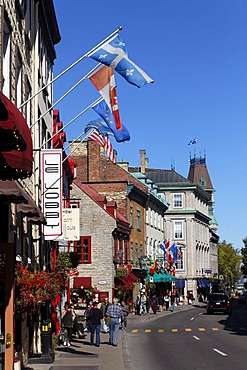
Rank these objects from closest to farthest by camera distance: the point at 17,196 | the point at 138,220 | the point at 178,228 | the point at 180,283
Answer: the point at 17,196 < the point at 138,220 < the point at 180,283 < the point at 178,228

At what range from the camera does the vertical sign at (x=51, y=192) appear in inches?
848

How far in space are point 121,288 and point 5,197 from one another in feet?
123

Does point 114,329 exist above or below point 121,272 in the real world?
below

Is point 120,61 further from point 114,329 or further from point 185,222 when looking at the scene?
point 185,222

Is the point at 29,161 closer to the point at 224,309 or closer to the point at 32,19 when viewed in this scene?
the point at 32,19

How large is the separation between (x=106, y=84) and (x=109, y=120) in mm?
1774

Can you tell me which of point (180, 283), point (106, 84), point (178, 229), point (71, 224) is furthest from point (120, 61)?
point (178, 229)

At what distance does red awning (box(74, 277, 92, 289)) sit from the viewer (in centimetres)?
4870

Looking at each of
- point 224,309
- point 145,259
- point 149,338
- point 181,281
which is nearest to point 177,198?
point 181,281

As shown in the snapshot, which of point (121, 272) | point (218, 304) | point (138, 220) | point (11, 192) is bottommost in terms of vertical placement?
point (218, 304)

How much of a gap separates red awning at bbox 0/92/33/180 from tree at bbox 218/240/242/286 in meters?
127

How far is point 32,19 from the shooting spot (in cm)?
2225

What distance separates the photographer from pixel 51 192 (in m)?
22.3

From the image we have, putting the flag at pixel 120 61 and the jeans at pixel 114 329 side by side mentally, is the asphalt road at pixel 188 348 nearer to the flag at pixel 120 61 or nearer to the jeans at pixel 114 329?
the jeans at pixel 114 329
